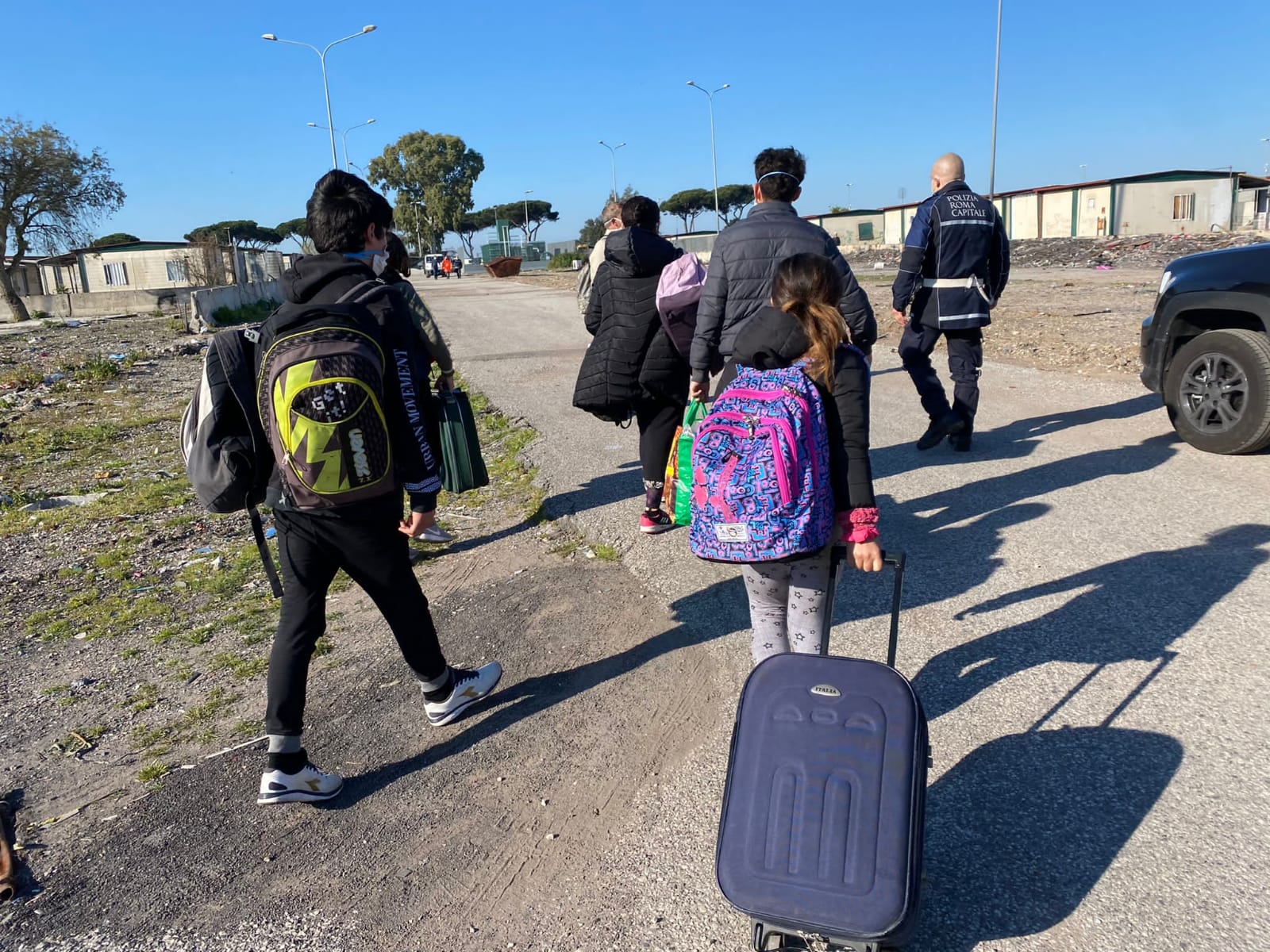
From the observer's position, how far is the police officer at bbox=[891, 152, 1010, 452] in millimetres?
6316

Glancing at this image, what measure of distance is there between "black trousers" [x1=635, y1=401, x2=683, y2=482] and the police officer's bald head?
9.61 feet

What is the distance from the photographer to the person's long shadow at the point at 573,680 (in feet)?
10.5

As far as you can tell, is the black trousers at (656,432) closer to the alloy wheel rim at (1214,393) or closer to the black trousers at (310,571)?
the black trousers at (310,571)

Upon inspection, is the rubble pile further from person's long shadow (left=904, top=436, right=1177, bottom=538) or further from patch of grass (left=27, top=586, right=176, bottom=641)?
patch of grass (left=27, top=586, right=176, bottom=641)

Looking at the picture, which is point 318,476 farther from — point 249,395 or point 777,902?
point 777,902

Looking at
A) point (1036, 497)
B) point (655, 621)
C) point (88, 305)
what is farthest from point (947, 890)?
point (88, 305)

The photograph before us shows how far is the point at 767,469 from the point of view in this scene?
100 inches

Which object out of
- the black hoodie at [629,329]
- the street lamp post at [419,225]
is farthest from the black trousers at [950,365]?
the street lamp post at [419,225]

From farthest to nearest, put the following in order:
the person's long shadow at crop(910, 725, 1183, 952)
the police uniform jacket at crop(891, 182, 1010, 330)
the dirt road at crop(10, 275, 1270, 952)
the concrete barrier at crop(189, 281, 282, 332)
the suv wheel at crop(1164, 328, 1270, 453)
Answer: the concrete barrier at crop(189, 281, 282, 332)
the police uniform jacket at crop(891, 182, 1010, 330)
the suv wheel at crop(1164, 328, 1270, 453)
the dirt road at crop(10, 275, 1270, 952)
the person's long shadow at crop(910, 725, 1183, 952)

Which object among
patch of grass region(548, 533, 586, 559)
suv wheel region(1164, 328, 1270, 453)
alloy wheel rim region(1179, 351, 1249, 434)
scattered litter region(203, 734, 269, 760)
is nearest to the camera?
scattered litter region(203, 734, 269, 760)

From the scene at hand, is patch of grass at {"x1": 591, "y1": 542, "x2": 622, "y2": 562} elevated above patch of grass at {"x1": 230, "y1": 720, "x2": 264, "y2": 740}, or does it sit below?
above

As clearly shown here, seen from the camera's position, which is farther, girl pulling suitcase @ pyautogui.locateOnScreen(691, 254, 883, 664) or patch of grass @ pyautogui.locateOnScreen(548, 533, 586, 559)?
patch of grass @ pyautogui.locateOnScreen(548, 533, 586, 559)

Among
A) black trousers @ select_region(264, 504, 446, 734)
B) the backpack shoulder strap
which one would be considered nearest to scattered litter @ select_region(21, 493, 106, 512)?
black trousers @ select_region(264, 504, 446, 734)

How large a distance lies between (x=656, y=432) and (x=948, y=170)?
122 inches
